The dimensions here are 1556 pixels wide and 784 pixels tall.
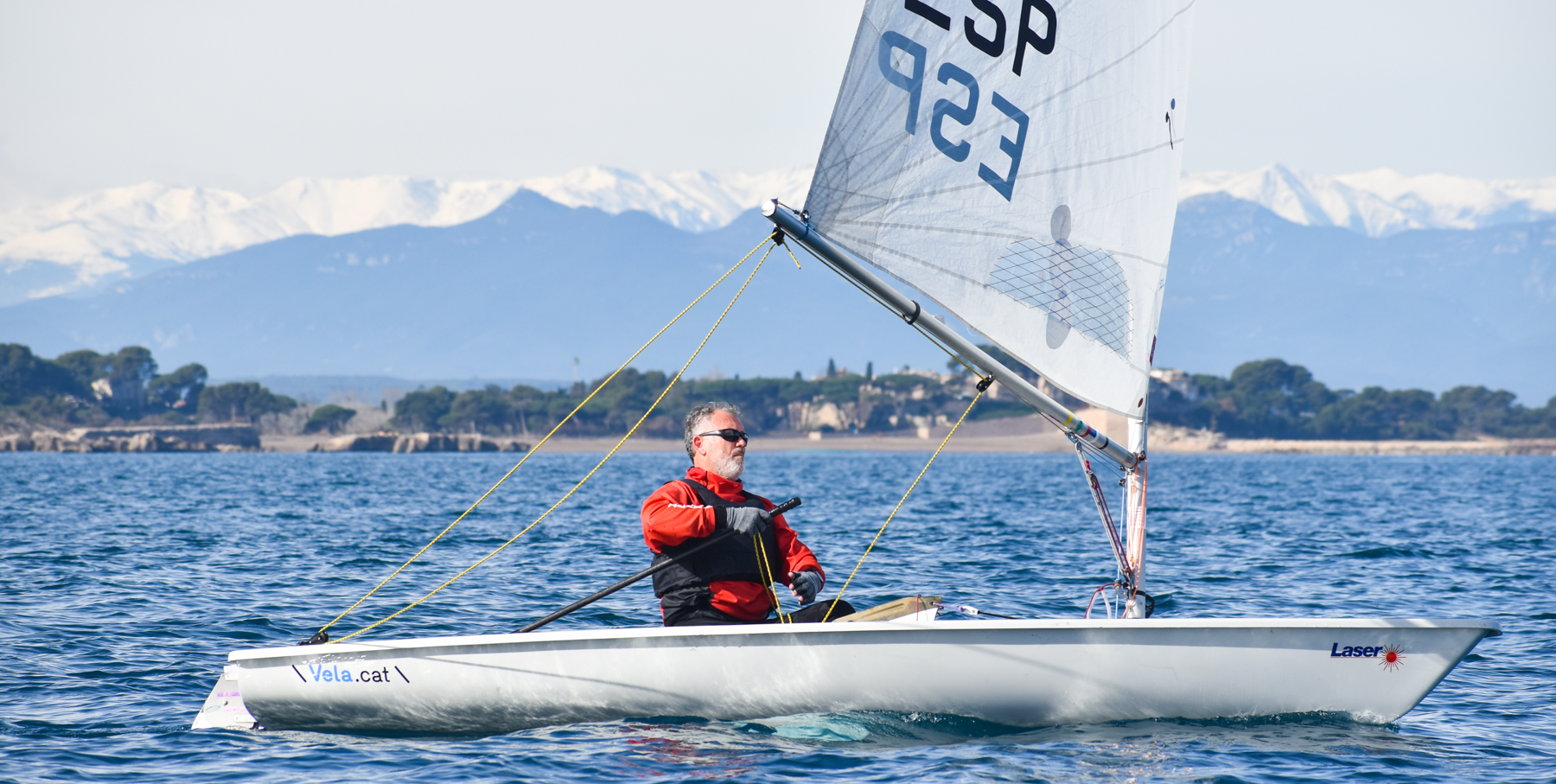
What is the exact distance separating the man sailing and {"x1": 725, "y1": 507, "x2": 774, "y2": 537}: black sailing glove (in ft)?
0.49

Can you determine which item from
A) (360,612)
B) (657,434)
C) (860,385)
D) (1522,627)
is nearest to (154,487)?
(360,612)

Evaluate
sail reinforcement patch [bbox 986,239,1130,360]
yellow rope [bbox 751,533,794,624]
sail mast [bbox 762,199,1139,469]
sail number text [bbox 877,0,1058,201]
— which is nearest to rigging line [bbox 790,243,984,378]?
sail mast [bbox 762,199,1139,469]

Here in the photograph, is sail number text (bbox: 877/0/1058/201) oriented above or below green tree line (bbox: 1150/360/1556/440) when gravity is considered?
below

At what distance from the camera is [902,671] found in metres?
7.33

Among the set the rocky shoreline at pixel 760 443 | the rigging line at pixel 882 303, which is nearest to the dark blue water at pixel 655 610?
the rigging line at pixel 882 303

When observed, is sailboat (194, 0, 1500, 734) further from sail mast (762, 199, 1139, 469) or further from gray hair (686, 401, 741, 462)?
gray hair (686, 401, 741, 462)

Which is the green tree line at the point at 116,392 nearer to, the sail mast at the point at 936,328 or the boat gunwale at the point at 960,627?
the boat gunwale at the point at 960,627

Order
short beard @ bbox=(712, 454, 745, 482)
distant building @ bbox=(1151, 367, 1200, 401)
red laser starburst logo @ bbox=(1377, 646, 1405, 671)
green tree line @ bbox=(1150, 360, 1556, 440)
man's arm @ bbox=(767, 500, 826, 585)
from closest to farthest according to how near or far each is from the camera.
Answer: red laser starburst logo @ bbox=(1377, 646, 1405, 671), short beard @ bbox=(712, 454, 745, 482), man's arm @ bbox=(767, 500, 826, 585), green tree line @ bbox=(1150, 360, 1556, 440), distant building @ bbox=(1151, 367, 1200, 401)

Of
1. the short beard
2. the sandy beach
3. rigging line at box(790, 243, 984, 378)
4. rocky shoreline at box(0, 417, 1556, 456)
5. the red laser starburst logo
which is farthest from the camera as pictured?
the sandy beach

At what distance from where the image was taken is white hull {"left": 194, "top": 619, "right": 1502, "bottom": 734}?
7211 millimetres

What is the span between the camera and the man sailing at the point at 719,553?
7480 mm

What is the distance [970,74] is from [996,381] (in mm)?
1657

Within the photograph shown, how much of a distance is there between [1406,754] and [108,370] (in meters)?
152

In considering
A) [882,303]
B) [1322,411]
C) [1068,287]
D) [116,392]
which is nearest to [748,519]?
[882,303]
